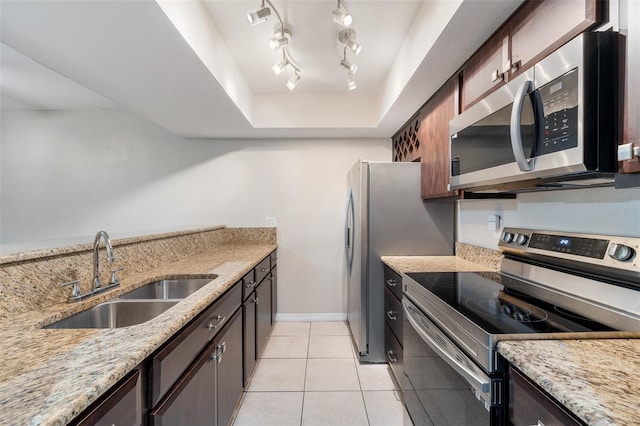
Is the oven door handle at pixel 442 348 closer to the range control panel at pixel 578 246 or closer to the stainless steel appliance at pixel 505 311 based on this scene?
the stainless steel appliance at pixel 505 311

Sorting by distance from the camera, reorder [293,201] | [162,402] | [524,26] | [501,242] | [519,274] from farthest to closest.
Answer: [293,201]
[501,242]
[519,274]
[524,26]
[162,402]

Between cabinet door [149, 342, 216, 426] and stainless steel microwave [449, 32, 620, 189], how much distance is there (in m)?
1.47

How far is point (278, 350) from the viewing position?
8.38 feet

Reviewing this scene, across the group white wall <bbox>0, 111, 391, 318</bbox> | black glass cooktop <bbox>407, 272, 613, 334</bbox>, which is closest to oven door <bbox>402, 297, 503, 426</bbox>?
black glass cooktop <bbox>407, 272, 613, 334</bbox>

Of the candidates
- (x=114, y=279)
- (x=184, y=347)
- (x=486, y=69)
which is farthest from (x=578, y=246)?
(x=114, y=279)

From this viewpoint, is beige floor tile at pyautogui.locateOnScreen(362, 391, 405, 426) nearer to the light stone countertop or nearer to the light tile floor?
the light tile floor

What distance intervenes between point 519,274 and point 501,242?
21 centimetres

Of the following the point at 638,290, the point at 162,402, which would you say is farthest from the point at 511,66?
the point at 162,402

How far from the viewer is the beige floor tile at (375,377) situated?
2.02 m

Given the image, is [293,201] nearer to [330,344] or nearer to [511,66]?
[330,344]

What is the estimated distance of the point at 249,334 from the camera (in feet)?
6.53

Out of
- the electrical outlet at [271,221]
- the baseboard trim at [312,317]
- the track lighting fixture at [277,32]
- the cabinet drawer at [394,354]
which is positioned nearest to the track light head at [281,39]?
the track lighting fixture at [277,32]

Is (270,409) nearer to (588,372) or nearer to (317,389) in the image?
(317,389)

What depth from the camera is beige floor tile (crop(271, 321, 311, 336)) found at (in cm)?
293
